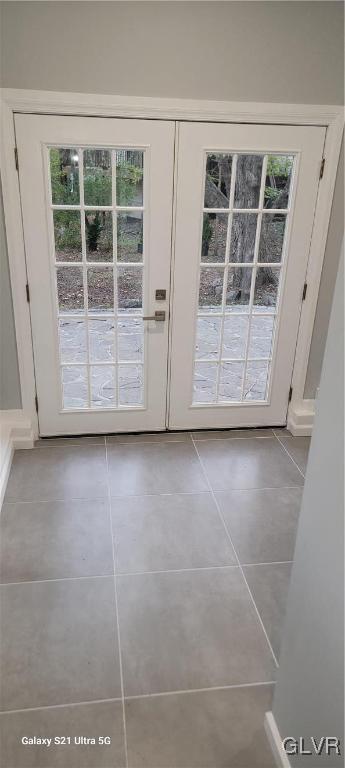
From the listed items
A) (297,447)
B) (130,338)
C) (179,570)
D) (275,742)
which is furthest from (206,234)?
(275,742)

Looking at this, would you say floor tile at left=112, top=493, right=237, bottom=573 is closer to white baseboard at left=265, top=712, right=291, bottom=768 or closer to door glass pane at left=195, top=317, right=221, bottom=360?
white baseboard at left=265, top=712, right=291, bottom=768

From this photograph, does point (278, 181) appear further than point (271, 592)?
Yes

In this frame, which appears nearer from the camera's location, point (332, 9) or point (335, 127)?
point (332, 9)

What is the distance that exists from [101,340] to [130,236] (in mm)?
Result: 650

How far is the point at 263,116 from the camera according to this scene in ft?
8.92

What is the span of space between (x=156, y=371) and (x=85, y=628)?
1657 mm

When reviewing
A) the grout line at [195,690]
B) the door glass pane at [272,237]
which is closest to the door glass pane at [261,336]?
the door glass pane at [272,237]

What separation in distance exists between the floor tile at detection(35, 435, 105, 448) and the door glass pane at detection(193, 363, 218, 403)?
707 mm

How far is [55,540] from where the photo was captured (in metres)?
2.37

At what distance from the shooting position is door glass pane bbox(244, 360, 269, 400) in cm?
335

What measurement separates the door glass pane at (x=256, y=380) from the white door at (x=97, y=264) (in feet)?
1.96

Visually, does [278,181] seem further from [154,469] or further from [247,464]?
[154,469]

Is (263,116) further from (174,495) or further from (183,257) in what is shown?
(174,495)

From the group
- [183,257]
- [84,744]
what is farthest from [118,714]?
[183,257]
